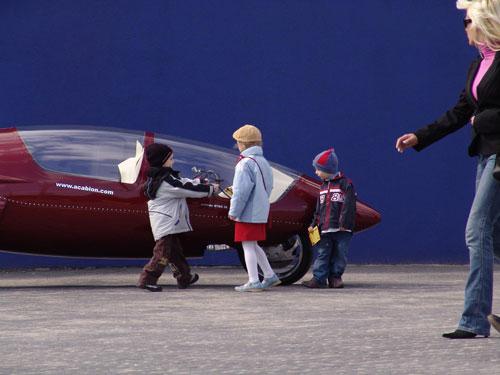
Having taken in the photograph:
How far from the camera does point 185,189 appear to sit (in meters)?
10.9

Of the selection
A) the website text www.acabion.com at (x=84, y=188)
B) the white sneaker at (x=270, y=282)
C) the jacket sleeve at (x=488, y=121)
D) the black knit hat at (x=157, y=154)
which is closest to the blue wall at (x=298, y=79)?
the black knit hat at (x=157, y=154)

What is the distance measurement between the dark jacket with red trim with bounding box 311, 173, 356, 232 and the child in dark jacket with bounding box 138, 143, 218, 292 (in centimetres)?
93

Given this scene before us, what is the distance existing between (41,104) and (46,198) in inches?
131

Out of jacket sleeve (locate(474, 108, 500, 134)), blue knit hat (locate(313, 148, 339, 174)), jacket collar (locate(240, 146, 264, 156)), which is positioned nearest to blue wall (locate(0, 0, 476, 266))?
blue knit hat (locate(313, 148, 339, 174))

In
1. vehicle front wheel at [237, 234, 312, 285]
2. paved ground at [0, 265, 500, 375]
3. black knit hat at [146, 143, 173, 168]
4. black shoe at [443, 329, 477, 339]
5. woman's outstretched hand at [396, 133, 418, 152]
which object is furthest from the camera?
vehicle front wheel at [237, 234, 312, 285]

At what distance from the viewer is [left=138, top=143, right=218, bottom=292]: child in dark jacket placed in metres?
10.9

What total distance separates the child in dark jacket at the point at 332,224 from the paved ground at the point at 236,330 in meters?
0.34

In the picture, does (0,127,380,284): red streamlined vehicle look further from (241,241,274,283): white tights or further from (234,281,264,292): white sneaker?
(234,281,264,292): white sneaker

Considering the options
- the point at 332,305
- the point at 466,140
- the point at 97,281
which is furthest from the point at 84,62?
the point at 332,305

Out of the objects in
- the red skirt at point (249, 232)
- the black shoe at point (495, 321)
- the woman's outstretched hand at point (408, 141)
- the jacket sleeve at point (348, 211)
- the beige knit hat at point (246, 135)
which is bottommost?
the black shoe at point (495, 321)

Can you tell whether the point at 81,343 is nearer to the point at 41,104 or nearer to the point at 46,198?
the point at 46,198

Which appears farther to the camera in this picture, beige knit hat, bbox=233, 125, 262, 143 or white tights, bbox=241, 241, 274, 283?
beige knit hat, bbox=233, 125, 262, 143

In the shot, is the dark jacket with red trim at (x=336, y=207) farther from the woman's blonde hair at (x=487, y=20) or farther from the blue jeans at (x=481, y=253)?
the woman's blonde hair at (x=487, y=20)

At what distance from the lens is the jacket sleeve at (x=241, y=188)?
428 inches
